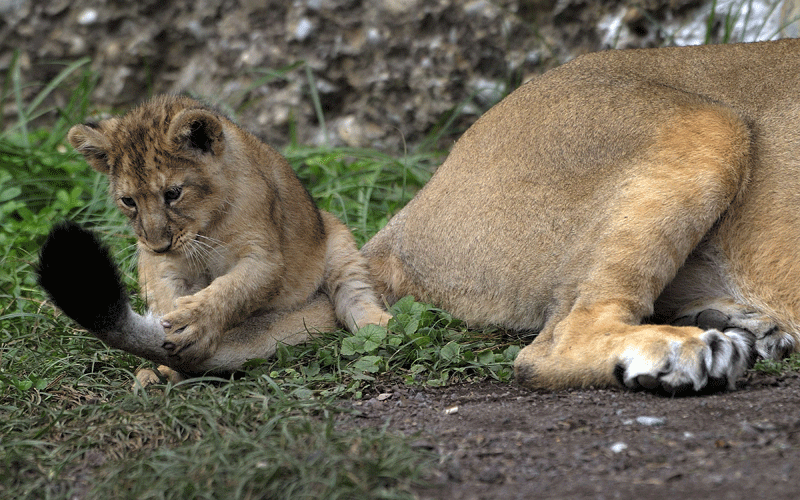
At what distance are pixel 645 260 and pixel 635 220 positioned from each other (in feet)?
0.51

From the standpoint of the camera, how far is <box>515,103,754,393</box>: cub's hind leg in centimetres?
296

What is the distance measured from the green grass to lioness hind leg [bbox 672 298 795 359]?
2.54 feet

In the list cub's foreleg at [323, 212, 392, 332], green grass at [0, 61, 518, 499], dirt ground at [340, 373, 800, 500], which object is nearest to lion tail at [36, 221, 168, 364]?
green grass at [0, 61, 518, 499]

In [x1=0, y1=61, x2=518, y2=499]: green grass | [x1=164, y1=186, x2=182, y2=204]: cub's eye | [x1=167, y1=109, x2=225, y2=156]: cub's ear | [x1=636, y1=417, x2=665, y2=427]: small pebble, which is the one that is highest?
[x1=167, y1=109, x2=225, y2=156]: cub's ear

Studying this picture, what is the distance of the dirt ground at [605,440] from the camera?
212 centimetres

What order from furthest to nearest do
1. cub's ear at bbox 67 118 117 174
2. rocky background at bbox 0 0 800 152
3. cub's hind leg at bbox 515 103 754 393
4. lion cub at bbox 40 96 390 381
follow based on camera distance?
rocky background at bbox 0 0 800 152 < cub's ear at bbox 67 118 117 174 < lion cub at bbox 40 96 390 381 < cub's hind leg at bbox 515 103 754 393

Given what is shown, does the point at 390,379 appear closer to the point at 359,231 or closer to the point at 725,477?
the point at 725,477

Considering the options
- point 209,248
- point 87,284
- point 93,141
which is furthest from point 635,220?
point 93,141

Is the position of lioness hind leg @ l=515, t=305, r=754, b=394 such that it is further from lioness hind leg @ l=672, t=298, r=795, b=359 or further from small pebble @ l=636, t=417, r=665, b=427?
small pebble @ l=636, t=417, r=665, b=427

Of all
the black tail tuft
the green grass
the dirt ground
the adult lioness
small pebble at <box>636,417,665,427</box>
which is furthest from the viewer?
the adult lioness

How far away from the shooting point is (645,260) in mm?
3141

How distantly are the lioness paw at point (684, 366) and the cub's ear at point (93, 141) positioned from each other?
2.21 meters

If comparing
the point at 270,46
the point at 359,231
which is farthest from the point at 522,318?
the point at 270,46

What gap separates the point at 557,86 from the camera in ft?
12.1
